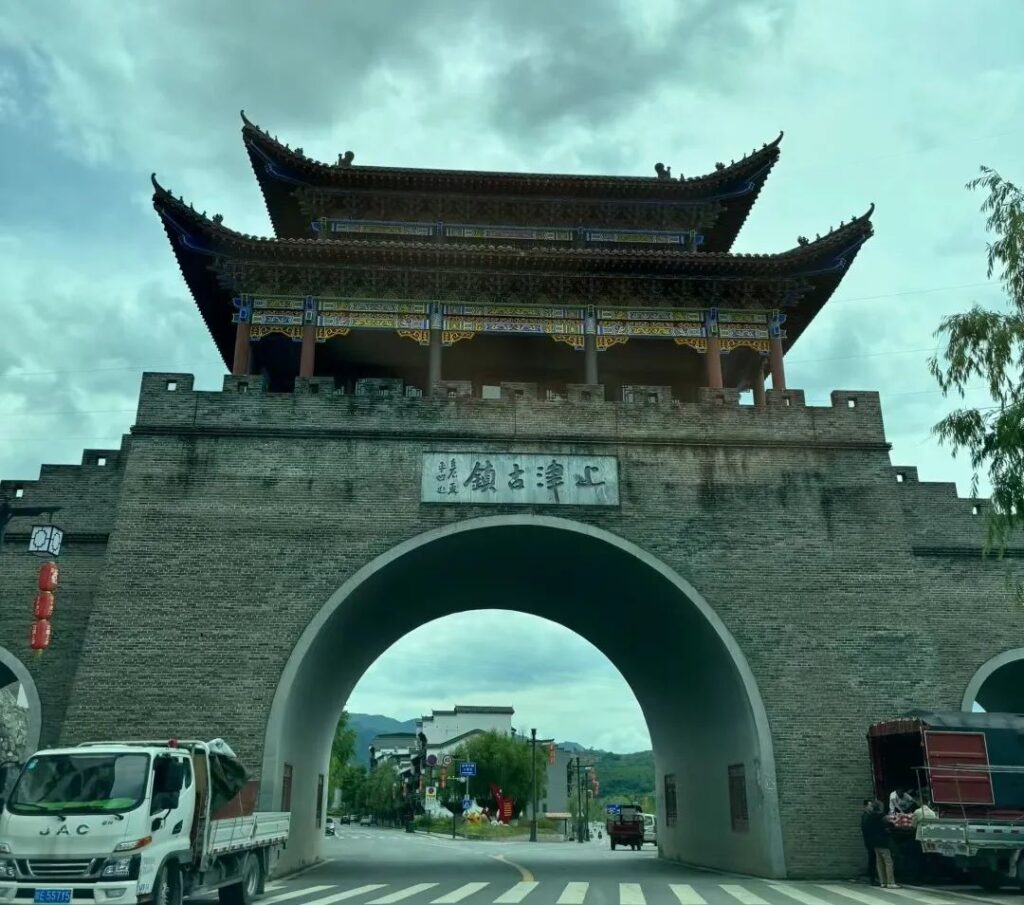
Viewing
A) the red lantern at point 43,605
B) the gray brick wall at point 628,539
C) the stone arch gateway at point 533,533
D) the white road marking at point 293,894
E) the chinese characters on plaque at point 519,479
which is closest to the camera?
the white road marking at point 293,894

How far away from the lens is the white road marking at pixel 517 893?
10.6 m

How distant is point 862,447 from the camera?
15.4m

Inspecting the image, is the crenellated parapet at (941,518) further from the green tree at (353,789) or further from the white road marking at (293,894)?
the green tree at (353,789)

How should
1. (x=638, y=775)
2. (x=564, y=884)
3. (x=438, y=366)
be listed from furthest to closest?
(x=638, y=775) → (x=438, y=366) → (x=564, y=884)

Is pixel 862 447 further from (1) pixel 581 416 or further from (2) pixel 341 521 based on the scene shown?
(2) pixel 341 521

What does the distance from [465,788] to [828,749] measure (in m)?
40.8

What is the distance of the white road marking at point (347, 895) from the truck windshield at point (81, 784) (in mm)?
3295

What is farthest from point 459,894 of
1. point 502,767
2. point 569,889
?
point 502,767

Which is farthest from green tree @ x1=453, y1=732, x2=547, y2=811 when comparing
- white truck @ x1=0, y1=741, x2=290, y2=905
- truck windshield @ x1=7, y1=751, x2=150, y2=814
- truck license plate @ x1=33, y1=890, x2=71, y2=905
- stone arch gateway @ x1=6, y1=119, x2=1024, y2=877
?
truck license plate @ x1=33, y1=890, x2=71, y2=905

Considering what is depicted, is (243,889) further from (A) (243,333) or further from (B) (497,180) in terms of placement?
(B) (497,180)

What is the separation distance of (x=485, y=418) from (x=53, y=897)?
9.30 m

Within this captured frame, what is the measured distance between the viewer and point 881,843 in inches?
485

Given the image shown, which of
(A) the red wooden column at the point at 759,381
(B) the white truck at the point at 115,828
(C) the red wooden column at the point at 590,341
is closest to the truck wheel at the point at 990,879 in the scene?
(B) the white truck at the point at 115,828

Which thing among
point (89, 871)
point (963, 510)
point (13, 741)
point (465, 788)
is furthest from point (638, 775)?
point (89, 871)
